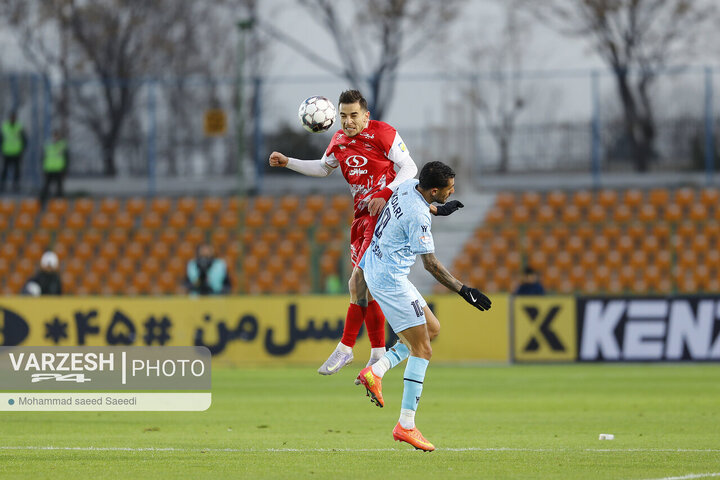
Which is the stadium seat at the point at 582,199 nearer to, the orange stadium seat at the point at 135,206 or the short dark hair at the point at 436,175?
the orange stadium seat at the point at 135,206

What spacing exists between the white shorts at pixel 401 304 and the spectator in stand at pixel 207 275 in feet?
44.3

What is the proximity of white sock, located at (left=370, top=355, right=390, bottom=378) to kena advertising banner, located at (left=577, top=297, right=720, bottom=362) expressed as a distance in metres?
11.7

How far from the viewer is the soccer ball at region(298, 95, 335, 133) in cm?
1070

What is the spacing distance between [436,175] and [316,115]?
1.68m

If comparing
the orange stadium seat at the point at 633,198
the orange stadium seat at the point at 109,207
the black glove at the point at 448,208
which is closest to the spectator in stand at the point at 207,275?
the orange stadium seat at the point at 109,207

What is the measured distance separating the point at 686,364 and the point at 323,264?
24.7ft

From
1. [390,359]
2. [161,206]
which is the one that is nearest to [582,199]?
[161,206]

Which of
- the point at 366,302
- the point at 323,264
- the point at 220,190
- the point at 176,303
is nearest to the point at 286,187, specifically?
the point at 220,190

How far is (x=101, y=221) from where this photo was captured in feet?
103

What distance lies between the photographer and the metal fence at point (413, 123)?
103 ft

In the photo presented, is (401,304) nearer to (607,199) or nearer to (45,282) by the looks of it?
(45,282)

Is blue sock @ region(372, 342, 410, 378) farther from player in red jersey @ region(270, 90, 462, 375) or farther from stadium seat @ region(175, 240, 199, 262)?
stadium seat @ region(175, 240, 199, 262)

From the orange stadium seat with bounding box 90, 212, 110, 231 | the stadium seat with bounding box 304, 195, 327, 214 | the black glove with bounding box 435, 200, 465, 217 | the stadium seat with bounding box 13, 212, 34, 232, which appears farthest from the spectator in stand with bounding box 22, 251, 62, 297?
the black glove with bounding box 435, 200, 465, 217

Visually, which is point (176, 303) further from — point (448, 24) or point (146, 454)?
point (448, 24)
